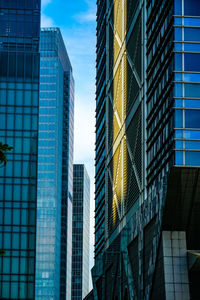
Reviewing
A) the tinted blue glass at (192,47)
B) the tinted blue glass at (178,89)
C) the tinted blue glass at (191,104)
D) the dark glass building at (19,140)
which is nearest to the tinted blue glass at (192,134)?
the tinted blue glass at (191,104)

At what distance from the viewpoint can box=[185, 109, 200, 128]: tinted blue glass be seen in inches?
2309

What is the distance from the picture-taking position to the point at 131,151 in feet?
271

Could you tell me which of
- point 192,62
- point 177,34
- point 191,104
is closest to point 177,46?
point 177,34

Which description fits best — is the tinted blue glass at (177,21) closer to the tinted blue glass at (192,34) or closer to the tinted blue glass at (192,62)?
the tinted blue glass at (192,34)

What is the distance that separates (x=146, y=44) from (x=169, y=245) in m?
23.0

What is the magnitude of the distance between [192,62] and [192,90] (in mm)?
2500

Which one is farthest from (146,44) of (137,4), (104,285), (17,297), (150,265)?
(17,297)

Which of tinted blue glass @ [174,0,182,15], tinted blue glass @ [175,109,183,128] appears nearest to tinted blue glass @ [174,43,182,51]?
tinted blue glass @ [174,0,182,15]

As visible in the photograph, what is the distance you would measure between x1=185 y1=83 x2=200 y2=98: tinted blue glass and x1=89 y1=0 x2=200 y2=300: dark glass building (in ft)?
0.26

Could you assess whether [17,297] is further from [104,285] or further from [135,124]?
[135,124]

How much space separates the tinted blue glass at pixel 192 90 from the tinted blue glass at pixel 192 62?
4.51 feet

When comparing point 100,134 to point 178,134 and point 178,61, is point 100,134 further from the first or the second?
point 178,134

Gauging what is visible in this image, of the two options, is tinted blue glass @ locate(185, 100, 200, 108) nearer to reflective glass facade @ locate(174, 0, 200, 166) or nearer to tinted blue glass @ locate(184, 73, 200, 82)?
reflective glass facade @ locate(174, 0, 200, 166)

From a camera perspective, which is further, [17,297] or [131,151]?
[17,297]
